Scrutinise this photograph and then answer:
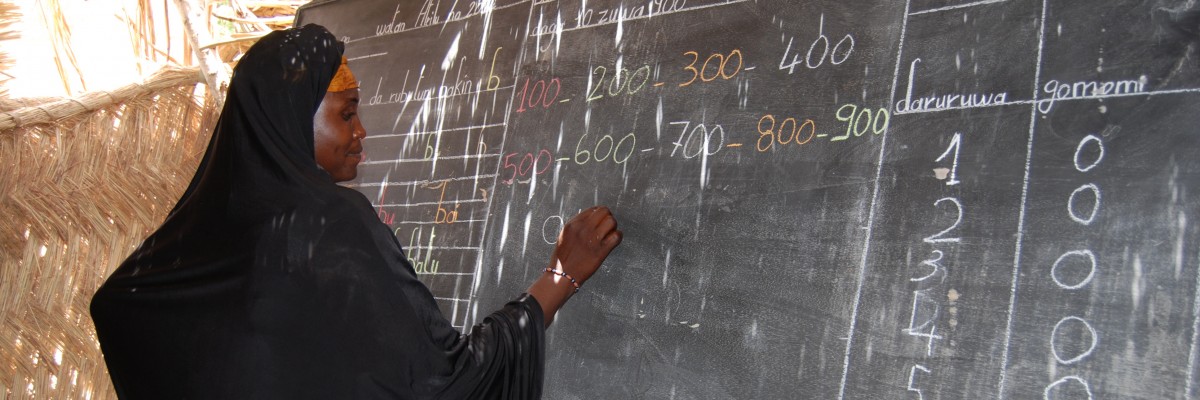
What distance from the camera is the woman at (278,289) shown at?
205cm

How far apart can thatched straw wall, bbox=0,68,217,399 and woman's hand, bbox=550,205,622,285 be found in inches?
90.3

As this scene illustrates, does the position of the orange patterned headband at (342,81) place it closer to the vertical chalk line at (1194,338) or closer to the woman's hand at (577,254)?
the woman's hand at (577,254)

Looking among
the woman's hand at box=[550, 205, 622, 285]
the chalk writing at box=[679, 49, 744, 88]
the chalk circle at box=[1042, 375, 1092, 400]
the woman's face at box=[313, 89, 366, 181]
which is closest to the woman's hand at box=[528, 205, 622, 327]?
the woman's hand at box=[550, 205, 622, 285]

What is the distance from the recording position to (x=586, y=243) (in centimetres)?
256

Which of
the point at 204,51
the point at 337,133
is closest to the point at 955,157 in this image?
the point at 337,133

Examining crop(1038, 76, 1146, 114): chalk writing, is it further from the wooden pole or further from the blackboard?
the wooden pole

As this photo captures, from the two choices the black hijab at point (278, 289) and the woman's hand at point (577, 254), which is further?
the woman's hand at point (577, 254)

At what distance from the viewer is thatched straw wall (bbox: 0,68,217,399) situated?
392 cm

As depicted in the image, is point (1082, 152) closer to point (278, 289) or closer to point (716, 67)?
point (716, 67)

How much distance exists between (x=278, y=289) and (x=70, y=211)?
2474mm

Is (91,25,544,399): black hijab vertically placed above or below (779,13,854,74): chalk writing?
below

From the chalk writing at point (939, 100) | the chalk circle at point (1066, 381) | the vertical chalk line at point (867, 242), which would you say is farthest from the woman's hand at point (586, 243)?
the chalk circle at point (1066, 381)

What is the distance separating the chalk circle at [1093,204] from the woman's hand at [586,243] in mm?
1072

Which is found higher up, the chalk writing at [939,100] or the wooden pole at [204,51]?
the wooden pole at [204,51]
